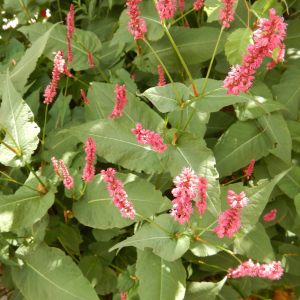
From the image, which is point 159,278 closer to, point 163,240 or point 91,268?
point 163,240

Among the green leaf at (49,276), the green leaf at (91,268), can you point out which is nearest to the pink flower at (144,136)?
the green leaf at (49,276)

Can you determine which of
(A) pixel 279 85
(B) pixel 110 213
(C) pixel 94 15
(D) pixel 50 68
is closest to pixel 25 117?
→ (B) pixel 110 213

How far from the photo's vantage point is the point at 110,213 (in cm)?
85

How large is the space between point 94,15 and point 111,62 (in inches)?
11.4

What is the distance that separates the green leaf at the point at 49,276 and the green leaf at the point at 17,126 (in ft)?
1.01

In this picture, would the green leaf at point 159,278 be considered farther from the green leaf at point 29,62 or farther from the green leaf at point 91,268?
the green leaf at point 29,62

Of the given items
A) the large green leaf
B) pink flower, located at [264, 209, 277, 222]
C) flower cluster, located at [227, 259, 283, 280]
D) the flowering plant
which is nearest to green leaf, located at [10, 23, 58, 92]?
the flowering plant

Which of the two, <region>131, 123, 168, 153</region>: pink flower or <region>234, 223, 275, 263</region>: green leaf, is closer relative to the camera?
<region>131, 123, 168, 153</region>: pink flower

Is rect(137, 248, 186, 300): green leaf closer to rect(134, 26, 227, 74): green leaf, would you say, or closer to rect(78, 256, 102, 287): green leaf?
rect(78, 256, 102, 287): green leaf

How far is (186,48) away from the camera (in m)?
1.09

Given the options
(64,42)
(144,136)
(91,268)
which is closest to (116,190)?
(144,136)

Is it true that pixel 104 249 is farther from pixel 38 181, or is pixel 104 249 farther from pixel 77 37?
pixel 77 37

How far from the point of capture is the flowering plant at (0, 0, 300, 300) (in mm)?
672

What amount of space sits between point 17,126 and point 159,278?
0.62 m
